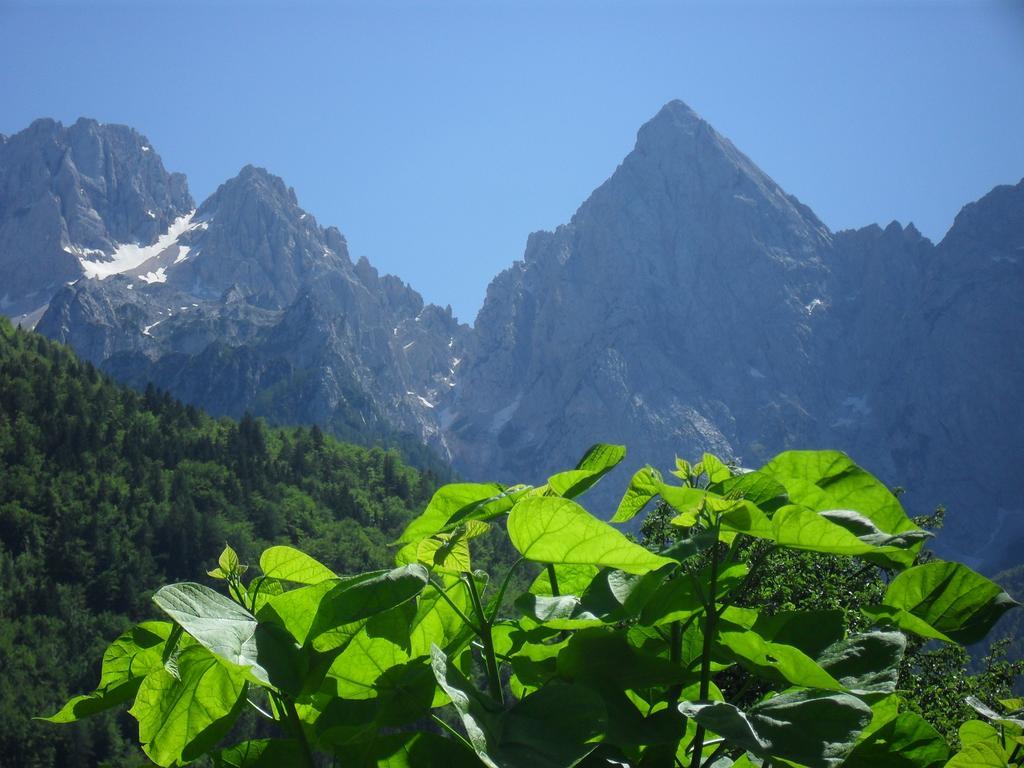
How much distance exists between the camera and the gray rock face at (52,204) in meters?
182

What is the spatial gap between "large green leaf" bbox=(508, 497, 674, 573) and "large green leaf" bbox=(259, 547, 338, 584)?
233mm

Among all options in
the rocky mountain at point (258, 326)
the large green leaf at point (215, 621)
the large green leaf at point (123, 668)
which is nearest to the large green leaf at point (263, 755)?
the large green leaf at point (123, 668)

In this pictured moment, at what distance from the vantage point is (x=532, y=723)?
79 centimetres

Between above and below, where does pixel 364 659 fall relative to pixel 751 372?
below

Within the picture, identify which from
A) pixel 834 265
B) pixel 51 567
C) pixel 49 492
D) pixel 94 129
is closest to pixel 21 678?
pixel 51 567

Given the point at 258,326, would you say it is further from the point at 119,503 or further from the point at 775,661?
the point at 775,661

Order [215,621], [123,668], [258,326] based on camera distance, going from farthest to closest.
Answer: [258,326], [123,668], [215,621]

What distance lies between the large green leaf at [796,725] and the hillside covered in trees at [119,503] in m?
62.1

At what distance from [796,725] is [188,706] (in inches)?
22.1

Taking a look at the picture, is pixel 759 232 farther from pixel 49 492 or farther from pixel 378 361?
pixel 49 492

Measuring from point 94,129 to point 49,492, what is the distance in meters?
133

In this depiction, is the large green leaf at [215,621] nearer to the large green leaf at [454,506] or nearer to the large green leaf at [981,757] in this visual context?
A: the large green leaf at [454,506]

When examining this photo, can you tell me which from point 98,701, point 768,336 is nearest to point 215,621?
point 98,701

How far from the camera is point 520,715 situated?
0.80 m
